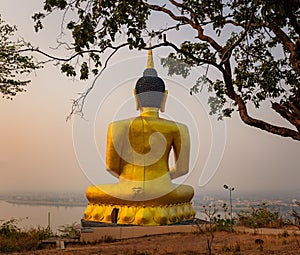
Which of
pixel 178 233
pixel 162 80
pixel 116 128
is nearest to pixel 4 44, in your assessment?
pixel 116 128

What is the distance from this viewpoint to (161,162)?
12711 mm

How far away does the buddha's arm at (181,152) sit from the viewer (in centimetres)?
1290

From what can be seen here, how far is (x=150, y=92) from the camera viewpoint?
13.5m

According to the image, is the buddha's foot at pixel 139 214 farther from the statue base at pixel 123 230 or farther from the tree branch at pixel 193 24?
the tree branch at pixel 193 24

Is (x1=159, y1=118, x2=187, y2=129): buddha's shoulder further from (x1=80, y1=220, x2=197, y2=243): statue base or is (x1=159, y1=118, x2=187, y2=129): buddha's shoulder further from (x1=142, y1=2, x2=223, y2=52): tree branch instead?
(x1=142, y1=2, x2=223, y2=52): tree branch

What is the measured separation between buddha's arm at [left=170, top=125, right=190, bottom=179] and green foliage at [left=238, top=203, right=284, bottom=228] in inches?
88.6

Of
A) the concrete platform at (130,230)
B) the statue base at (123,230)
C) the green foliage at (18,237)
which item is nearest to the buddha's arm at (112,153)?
the statue base at (123,230)

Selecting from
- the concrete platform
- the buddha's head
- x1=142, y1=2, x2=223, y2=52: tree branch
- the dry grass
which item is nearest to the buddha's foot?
the concrete platform

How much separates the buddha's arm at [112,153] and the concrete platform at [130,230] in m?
1.85

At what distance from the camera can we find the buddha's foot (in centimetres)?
1176

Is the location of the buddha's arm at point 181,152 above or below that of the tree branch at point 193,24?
below

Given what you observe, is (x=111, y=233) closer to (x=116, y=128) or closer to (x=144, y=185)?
(x=144, y=185)

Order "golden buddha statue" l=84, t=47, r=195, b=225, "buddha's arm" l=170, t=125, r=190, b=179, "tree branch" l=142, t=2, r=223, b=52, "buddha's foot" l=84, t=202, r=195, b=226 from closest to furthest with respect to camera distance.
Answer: "tree branch" l=142, t=2, r=223, b=52 < "buddha's foot" l=84, t=202, r=195, b=226 < "golden buddha statue" l=84, t=47, r=195, b=225 < "buddha's arm" l=170, t=125, r=190, b=179

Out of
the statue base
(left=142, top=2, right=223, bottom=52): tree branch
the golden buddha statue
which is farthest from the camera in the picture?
the golden buddha statue
